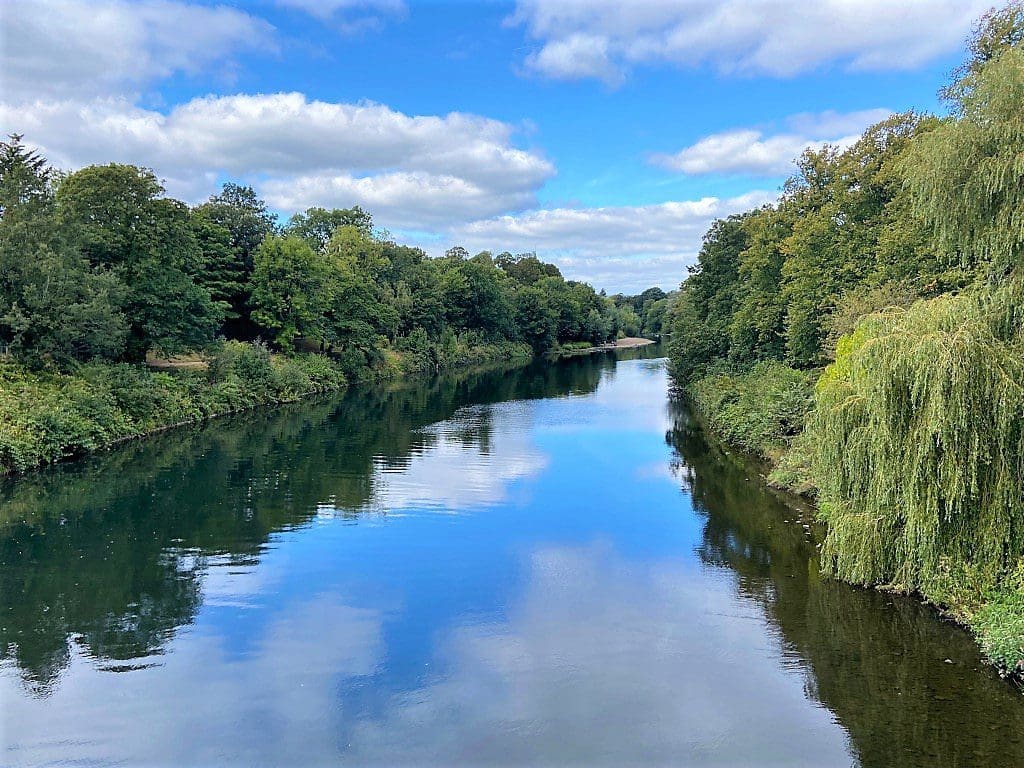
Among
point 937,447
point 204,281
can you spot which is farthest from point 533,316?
point 937,447

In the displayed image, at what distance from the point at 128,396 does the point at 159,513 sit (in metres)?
12.9

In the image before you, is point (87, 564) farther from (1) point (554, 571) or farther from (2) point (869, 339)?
(2) point (869, 339)

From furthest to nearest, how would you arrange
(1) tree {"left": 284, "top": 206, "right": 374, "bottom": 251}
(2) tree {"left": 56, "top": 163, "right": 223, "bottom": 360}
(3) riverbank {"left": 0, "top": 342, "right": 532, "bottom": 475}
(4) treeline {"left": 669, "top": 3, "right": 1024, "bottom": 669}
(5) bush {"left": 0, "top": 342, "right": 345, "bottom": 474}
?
1. (1) tree {"left": 284, "top": 206, "right": 374, "bottom": 251}
2. (2) tree {"left": 56, "top": 163, "right": 223, "bottom": 360}
3. (3) riverbank {"left": 0, "top": 342, "right": 532, "bottom": 475}
4. (5) bush {"left": 0, "top": 342, "right": 345, "bottom": 474}
5. (4) treeline {"left": 669, "top": 3, "right": 1024, "bottom": 669}

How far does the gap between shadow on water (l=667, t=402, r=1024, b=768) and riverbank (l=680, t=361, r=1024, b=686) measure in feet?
1.28

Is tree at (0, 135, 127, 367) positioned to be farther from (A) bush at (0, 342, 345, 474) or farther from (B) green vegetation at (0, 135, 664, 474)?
(A) bush at (0, 342, 345, 474)

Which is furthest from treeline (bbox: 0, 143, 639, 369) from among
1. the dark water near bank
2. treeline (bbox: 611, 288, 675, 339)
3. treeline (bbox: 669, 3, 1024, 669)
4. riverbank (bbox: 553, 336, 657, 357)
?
treeline (bbox: 611, 288, 675, 339)

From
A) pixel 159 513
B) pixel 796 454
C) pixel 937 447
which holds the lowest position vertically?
pixel 159 513

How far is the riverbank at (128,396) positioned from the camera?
24625 millimetres

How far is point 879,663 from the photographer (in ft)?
37.9

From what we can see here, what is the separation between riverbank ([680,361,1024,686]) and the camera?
1091 cm

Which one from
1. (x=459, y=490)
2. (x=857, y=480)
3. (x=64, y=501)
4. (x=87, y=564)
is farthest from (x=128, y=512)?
(x=857, y=480)

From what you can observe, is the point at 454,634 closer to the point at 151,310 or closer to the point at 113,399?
the point at 113,399

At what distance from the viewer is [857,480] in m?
13.3

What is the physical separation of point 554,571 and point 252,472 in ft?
45.5
